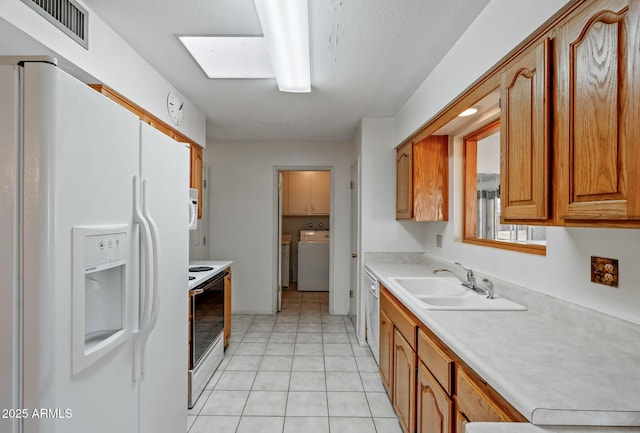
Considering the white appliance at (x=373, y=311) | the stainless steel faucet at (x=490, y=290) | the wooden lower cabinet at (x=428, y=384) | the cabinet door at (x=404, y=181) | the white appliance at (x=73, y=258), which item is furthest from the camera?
the cabinet door at (x=404, y=181)

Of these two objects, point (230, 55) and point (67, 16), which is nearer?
point (67, 16)

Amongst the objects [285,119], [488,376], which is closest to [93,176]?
[488,376]

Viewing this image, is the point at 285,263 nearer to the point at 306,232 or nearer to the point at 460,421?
the point at 306,232

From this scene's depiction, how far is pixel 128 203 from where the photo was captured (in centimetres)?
113

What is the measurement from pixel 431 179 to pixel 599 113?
186 centimetres

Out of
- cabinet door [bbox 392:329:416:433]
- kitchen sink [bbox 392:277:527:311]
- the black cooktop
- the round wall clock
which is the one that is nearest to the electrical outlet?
kitchen sink [bbox 392:277:527:311]

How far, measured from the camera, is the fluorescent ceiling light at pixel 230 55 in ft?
6.65

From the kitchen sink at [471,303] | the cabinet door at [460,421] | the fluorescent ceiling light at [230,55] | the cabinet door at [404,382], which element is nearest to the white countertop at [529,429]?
the cabinet door at [460,421]

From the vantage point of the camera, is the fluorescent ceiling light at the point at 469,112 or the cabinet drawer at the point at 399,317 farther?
the fluorescent ceiling light at the point at 469,112

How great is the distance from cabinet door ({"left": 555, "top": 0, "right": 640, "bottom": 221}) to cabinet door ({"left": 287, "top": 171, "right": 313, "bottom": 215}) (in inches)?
206

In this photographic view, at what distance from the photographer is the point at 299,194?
632 centimetres

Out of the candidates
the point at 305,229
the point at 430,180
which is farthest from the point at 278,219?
the point at 430,180

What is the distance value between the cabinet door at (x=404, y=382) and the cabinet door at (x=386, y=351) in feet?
0.29

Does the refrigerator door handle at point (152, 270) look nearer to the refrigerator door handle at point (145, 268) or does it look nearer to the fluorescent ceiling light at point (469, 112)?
the refrigerator door handle at point (145, 268)
